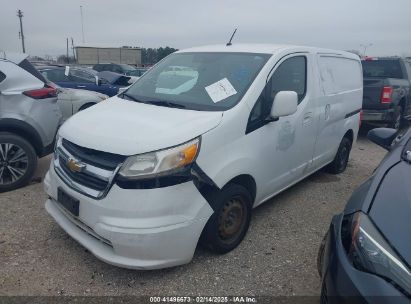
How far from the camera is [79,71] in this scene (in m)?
9.43

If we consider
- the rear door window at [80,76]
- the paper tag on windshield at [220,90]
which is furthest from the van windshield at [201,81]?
the rear door window at [80,76]

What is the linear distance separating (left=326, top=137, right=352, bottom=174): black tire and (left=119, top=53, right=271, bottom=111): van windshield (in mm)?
2502

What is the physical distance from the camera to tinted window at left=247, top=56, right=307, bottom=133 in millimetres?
3195

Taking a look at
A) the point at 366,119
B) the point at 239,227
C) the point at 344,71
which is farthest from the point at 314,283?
the point at 366,119

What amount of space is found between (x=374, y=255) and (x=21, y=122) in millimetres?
4031

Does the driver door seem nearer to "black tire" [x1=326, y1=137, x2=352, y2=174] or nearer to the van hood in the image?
the van hood

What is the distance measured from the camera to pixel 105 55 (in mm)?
48031

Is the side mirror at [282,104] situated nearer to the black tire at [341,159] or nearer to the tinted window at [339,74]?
the tinted window at [339,74]

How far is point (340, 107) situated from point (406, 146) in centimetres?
242

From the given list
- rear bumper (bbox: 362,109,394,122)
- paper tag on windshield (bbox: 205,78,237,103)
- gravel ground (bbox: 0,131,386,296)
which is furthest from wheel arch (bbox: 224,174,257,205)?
rear bumper (bbox: 362,109,394,122)

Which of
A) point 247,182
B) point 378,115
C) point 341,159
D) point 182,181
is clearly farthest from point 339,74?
point 378,115

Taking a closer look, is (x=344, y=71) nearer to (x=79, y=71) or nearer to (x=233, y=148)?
(x=233, y=148)

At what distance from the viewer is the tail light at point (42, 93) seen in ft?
14.4

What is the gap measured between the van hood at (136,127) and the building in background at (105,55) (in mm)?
45930
